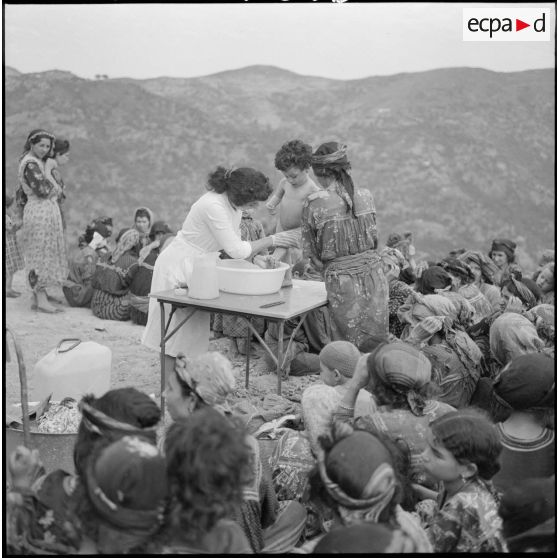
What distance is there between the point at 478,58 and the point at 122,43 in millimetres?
9943

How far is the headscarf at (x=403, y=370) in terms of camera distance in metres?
2.19

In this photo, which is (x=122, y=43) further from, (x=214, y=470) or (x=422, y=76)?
(x=214, y=470)

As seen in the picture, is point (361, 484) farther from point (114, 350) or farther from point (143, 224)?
point (143, 224)

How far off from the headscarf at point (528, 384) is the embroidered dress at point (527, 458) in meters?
0.13

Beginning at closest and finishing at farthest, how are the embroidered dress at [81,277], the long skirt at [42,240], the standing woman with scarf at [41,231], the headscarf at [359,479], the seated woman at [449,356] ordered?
the headscarf at [359,479] < the seated woman at [449,356] < the standing woman with scarf at [41,231] < the long skirt at [42,240] < the embroidered dress at [81,277]

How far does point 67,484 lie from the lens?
1.74 metres

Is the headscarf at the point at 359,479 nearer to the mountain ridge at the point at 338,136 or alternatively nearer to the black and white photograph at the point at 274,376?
the black and white photograph at the point at 274,376

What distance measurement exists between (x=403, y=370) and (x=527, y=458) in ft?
1.97

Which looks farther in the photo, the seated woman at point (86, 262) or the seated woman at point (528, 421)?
the seated woman at point (86, 262)

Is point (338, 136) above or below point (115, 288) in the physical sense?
above

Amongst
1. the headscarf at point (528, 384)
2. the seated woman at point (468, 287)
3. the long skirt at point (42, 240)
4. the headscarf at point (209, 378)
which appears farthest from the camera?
the long skirt at point (42, 240)

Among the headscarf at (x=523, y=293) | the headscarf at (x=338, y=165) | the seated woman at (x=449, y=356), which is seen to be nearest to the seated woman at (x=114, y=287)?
the headscarf at (x=338, y=165)

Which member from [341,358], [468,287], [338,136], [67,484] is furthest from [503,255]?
[338,136]

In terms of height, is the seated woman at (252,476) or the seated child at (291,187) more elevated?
the seated child at (291,187)
